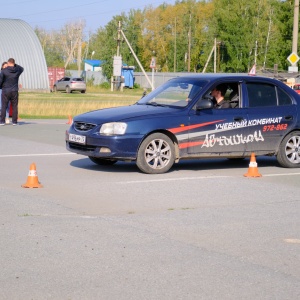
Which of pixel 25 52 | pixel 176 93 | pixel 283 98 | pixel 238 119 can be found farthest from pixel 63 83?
pixel 238 119

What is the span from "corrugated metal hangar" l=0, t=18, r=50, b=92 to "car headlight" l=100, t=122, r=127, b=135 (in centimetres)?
5241

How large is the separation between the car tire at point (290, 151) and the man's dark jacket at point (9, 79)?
9.63m

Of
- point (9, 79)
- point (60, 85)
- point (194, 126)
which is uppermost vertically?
point (9, 79)

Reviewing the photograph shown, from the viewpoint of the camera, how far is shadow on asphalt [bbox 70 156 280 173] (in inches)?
540

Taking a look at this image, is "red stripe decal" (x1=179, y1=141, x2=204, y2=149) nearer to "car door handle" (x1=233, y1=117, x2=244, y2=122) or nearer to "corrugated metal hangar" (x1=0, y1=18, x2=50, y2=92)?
"car door handle" (x1=233, y1=117, x2=244, y2=122)

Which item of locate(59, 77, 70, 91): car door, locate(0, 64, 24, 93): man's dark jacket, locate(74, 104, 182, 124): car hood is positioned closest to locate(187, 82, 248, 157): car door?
locate(74, 104, 182, 124): car hood

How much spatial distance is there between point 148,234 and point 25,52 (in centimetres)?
5939

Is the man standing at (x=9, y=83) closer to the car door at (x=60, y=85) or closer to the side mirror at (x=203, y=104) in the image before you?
the side mirror at (x=203, y=104)

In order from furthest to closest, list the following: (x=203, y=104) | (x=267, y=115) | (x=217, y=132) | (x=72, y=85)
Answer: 1. (x=72, y=85)
2. (x=267, y=115)
3. (x=217, y=132)
4. (x=203, y=104)

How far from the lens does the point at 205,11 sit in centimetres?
10700

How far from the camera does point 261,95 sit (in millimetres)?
14242

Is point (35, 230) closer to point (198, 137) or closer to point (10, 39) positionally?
point (198, 137)

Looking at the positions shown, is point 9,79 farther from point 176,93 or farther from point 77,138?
point 77,138

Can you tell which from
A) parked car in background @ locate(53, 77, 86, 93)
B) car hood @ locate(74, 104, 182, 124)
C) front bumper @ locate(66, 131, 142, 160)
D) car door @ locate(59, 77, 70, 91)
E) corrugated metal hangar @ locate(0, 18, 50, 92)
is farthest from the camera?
car door @ locate(59, 77, 70, 91)
